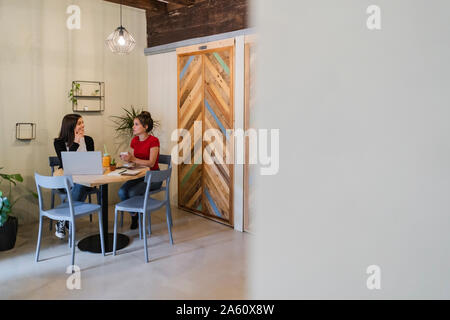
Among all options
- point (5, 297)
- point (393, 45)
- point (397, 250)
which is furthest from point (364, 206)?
point (5, 297)

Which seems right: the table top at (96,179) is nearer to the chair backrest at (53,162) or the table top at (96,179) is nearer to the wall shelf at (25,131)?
the chair backrest at (53,162)

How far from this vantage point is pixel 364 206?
16.3 inches

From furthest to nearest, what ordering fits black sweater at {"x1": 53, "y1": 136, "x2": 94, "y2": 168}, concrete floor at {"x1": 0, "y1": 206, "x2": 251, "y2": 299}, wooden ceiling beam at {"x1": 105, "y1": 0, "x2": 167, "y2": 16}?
wooden ceiling beam at {"x1": 105, "y1": 0, "x2": 167, "y2": 16}, black sweater at {"x1": 53, "y1": 136, "x2": 94, "y2": 168}, concrete floor at {"x1": 0, "y1": 206, "x2": 251, "y2": 299}

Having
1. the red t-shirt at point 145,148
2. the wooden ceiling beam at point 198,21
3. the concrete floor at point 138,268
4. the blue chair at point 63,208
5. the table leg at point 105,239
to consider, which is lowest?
the concrete floor at point 138,268

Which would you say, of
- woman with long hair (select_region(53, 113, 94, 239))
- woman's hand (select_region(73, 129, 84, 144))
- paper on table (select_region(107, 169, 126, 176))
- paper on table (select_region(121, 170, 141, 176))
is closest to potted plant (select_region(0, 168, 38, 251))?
woman with long hair (select_region(53, 113, 94, 239))

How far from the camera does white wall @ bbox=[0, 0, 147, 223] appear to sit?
4391 mm

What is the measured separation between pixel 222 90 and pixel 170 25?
146 centimetres

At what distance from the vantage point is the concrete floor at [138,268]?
9.59 feet

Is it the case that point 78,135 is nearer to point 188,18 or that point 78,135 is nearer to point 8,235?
point 8,235

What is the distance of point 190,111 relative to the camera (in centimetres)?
505

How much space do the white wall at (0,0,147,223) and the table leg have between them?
1.21 meters

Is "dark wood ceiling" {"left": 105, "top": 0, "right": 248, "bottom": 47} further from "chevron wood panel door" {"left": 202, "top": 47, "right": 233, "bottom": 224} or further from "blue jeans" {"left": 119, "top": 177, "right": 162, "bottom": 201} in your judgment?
"blue jeans" {"left": 119, "top": 177, "right": 162, "bottom": 201}

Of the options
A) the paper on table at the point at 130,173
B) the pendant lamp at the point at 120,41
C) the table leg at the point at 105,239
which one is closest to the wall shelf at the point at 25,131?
the pendant lamp at the point at 120,41

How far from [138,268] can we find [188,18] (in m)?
3.32
